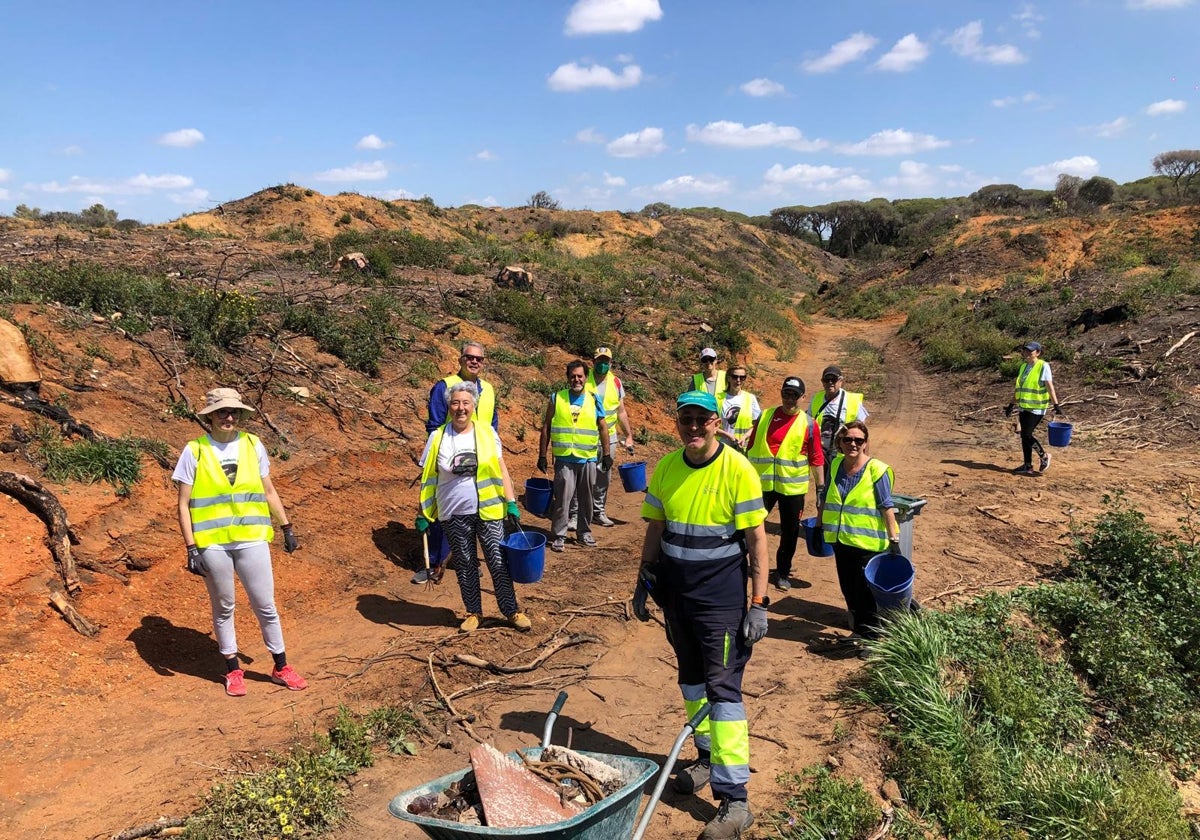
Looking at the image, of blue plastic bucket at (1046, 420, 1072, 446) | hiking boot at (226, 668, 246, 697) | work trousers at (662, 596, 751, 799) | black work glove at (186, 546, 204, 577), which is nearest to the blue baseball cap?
work trousers at (662, 596, 751, 799)

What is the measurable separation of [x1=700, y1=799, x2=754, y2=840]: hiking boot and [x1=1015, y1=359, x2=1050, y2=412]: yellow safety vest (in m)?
8.45

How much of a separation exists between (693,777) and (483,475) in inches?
100

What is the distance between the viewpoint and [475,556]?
17.7 ft

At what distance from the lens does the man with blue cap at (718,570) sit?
3.32m

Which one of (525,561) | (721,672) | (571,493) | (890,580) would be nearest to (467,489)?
(525,561)

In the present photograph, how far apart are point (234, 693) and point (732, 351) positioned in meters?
15.8

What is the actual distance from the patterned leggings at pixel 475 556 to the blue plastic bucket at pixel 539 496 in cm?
215

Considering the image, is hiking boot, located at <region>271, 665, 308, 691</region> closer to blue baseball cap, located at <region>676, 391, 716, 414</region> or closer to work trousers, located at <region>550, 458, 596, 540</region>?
work trousers, located at <region>550, 458, 596, 540</region>

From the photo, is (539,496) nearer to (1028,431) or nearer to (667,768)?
(667,768)

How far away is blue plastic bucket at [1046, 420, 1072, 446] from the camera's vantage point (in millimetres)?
9938

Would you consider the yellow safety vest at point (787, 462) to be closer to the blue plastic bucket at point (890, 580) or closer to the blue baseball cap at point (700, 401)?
the blue plastic bucket at point (890, 580)

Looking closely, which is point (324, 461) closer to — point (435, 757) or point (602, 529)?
point (602, 529)

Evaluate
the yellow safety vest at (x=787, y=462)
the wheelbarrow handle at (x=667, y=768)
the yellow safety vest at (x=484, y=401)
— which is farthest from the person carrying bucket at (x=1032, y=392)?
the wheelbarrow handle at (x=667, y=768)

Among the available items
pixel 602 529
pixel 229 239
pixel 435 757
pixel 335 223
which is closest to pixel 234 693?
pixel 435 757
